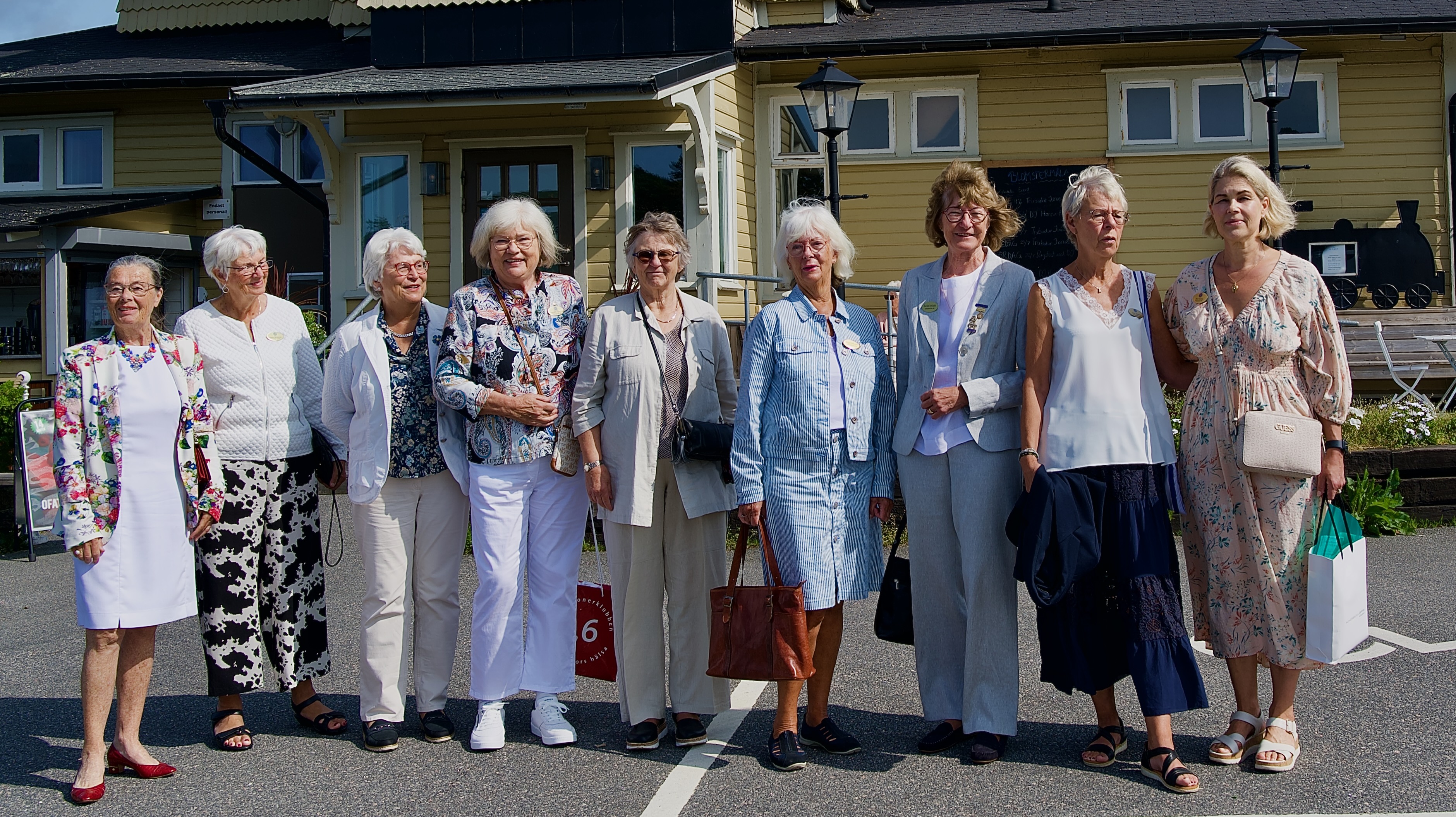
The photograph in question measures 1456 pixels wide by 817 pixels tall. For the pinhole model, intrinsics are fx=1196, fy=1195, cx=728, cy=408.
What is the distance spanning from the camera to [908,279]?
4.58m

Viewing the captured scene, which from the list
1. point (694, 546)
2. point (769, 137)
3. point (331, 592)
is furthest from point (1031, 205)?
point (694, 546)

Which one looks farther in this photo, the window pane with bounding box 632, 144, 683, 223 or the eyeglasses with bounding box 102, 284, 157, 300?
the window pane with bounding box 632, 144, 683, 223

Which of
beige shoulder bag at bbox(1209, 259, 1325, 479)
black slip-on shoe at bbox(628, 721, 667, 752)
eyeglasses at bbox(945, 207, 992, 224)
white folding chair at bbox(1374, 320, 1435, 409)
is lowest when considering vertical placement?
black slip-on shoe at bbox(628, 721, 667, 752)

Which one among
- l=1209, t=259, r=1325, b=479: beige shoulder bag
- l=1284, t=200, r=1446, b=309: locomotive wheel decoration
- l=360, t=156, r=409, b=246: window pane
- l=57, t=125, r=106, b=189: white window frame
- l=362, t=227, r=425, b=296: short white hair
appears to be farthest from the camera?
l=57, t=125, r=106, b=189: white window frame

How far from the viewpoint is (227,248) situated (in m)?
4.66

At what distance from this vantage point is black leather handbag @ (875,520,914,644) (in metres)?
4.47

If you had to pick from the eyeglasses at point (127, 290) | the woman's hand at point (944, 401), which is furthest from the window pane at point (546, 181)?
the woman's hand at point (944, 401)

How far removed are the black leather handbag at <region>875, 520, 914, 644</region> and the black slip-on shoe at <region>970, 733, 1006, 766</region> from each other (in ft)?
1.42

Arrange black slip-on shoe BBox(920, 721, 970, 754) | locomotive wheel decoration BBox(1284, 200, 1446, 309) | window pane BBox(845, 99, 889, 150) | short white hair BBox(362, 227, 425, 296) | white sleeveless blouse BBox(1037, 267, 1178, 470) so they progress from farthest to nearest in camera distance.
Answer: window pane BBox(845, 99, 889, 150) < locomotive wheel decoration BBox(1284, 200, 1446, 309) < short white hair BBox(362, 227, 425, 296) < black slip-on shoe BBox(920, 721, 970, 754) < white sleeveless blouse BBox(1037, 267, 1178, 470)

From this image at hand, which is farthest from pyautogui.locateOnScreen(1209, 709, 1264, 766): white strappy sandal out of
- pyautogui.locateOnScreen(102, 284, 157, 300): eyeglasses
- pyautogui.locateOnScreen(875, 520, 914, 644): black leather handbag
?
pyautogui.locateOnScreen(102, 284, 157, 300): eyeglasses

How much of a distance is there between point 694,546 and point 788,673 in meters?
0.71

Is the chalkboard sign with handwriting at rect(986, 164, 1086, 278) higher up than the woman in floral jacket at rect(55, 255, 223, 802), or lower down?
higher up

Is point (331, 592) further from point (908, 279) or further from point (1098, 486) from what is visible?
point (1098, 486)

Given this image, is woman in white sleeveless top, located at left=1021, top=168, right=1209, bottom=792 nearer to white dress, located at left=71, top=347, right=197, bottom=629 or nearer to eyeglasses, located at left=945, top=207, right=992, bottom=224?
eyeglasses, located at left=945, top=207, right=992, bottom=224
